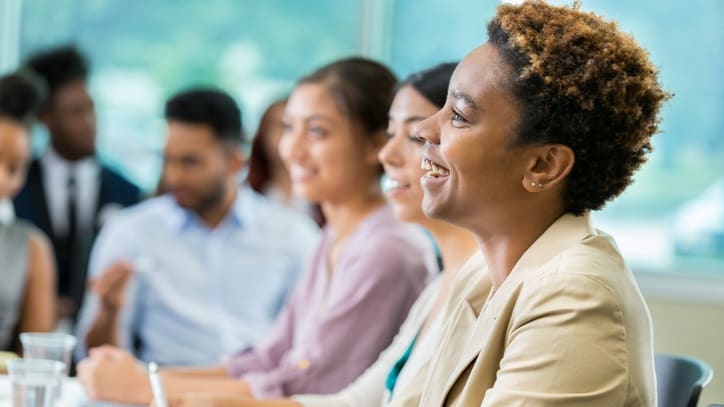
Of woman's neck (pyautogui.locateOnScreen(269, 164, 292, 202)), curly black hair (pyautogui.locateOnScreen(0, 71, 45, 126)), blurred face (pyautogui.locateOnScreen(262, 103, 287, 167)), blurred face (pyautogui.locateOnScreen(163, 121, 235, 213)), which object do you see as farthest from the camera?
woman's neck (pyautogui.locateOnScreen(269, 164, 292, 202))

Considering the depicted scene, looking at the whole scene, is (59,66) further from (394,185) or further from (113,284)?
(394,185)

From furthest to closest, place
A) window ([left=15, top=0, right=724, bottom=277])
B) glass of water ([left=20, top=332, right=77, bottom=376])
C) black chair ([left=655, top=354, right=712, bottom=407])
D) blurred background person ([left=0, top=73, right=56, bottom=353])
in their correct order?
window ([left=15, top=0, right=724, bottom=277]) < blurred background person ([left=0, top=73, right=56, bottom=353]) < glass of water ([left=20, top=332, right=77, bottom=376]) < black chair ([left=655, top=354, right=712, bottom=407])

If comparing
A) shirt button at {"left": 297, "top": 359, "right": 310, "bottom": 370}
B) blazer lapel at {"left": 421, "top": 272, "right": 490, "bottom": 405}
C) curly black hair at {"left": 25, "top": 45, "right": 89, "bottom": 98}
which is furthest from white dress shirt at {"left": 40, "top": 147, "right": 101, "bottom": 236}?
blazer lapel at {"left": 421, "top": 272, "right": 490, "bottom": 405}

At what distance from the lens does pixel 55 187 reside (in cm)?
441

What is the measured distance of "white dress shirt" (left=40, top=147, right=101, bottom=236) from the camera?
14.4ft

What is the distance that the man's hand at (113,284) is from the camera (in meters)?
2.98

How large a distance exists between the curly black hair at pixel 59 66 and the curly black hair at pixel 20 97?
1.13 m

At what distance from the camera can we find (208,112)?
363 centimetres

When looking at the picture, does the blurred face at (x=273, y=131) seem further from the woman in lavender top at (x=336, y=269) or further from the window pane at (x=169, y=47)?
the woman in lavender top at (x=336, y=269)

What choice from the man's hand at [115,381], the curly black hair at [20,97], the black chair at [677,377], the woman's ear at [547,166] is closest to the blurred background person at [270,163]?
the curly black hair at [20,97]

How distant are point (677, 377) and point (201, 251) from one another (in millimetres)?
1931

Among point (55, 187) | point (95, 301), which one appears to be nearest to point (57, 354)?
point (95, 301)

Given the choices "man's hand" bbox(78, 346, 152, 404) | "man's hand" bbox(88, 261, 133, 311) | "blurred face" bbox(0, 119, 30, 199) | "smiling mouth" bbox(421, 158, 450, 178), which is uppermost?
"smiling mouth" bbox(421, 158, 450, 178)

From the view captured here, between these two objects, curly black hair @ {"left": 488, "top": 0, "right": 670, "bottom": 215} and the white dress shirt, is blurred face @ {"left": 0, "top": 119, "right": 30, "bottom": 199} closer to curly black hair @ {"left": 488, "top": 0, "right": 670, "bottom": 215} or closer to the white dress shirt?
the white dress shirt
